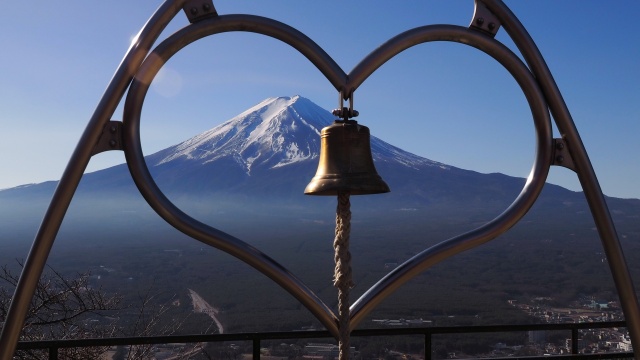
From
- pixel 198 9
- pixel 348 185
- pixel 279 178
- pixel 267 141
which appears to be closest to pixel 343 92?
pixel 348 185

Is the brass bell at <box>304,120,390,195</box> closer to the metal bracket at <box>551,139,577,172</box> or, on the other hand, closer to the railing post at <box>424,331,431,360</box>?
the metal bracket at <box>551,139,577,172</box>

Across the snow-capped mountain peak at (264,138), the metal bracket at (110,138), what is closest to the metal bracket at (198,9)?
the metal bracket at (110,138)

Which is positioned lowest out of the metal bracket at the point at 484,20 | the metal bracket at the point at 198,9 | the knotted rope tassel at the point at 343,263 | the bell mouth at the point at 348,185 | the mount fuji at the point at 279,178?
the knotted rope tassel at the point at 343,263

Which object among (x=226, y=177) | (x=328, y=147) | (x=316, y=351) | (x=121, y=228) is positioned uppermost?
(x=226, y=177)

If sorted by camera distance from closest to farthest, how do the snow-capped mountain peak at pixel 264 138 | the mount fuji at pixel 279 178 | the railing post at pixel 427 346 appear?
the railing post at pixel 427 346 < the mount fuji at pixel 279 178 < the snow-capped mountain peak at pixel 264 138

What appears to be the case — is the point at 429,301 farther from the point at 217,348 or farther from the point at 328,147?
the point at 328,147

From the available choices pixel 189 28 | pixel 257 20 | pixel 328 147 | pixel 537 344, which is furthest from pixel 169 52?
pixel 537 344

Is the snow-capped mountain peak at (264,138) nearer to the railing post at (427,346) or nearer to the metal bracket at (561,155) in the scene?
the railing post at (427,346)
